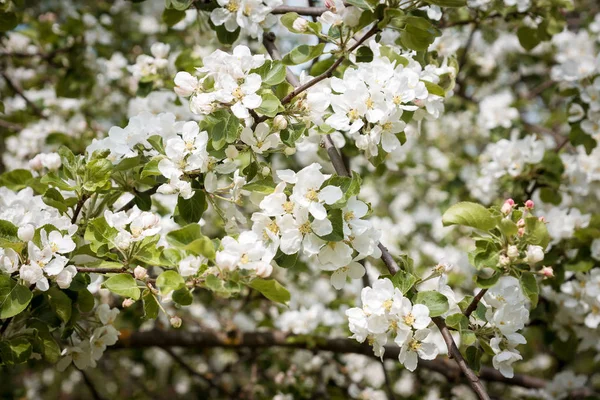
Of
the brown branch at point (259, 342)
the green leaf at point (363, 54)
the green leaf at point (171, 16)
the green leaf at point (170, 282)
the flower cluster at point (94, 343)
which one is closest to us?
the green leaf at point (170, 282)

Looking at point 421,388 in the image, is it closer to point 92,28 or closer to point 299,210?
Result: point 299,210

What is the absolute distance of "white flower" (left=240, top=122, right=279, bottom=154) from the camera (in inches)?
54.9

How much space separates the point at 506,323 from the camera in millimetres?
1429

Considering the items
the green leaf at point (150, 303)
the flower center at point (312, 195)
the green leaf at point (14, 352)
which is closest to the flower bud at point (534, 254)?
the flower center at point (312, 195)

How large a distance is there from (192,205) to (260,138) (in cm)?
24

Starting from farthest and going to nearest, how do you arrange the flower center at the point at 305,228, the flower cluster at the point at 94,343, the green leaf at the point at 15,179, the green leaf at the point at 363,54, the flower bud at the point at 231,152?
the green leaf at the point at 15,179
the flower cluster at the point at 94,343
the green leaf at the point at 363,54
the flower bud at the point at 231,152
the flower center at the point at 305,228

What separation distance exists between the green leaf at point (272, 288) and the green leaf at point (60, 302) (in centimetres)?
55

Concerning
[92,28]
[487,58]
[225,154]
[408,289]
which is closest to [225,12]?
[225,154]

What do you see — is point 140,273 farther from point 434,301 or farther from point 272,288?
point 434,301

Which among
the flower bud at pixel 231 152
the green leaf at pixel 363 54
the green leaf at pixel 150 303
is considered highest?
the green leaf at pixel 363 54

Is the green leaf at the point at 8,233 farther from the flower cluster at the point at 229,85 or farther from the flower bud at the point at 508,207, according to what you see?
the flower bud at the point at 508,207

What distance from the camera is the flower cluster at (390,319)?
1.32 metres

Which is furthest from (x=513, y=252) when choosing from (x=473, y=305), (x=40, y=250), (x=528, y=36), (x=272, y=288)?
(x=528, y=36)

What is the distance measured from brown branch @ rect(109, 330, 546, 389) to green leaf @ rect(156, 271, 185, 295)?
4.35ft
